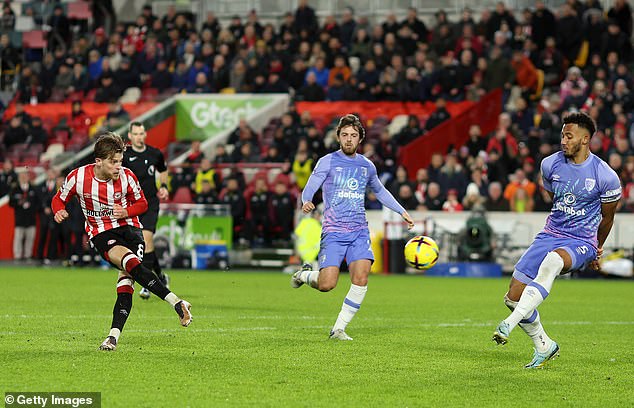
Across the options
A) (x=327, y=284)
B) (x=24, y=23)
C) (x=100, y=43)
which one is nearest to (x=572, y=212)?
(x=327, y=284)

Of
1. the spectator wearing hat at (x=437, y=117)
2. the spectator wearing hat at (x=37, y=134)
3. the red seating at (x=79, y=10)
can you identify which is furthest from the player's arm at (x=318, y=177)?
the red seating at (x=79, y=10)

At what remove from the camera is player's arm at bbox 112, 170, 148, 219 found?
10.6 meters

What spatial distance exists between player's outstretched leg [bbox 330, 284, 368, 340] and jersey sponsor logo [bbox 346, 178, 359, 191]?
0.98 metres

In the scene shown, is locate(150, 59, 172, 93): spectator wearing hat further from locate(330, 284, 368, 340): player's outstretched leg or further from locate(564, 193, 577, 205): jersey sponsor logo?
locate(564, 193, 577, 205): jersey sponsor logo

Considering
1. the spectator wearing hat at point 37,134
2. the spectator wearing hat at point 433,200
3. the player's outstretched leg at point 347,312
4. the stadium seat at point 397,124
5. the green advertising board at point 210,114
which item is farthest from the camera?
the spectator wearing hat at point 37,134

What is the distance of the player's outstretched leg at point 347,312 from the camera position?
11938 millimetres

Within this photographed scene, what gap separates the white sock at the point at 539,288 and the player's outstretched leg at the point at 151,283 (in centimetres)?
274

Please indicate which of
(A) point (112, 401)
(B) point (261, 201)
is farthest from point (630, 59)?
(A) point (112, 401)

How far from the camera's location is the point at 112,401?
302 inches

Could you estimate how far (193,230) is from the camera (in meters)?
27.2

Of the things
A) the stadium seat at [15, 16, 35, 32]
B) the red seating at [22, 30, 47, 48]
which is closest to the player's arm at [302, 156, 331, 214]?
the red seating at [22, 30, 47, 48]

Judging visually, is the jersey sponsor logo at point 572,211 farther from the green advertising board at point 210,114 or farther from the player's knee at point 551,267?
the green advertising board at point 210,114

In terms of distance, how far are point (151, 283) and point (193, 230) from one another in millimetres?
16897

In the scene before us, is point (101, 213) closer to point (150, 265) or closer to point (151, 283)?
point (151, 283)
